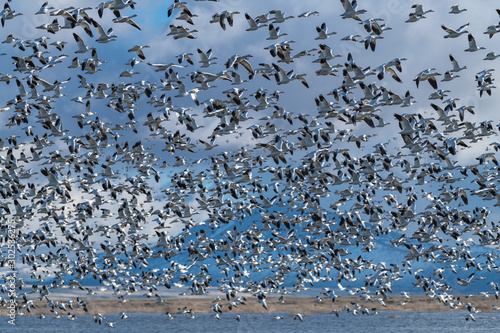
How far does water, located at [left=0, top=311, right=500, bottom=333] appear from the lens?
72625 millimetres

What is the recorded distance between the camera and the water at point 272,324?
7262 cm

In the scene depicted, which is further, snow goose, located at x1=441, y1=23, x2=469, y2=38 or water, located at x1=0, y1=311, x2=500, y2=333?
water, located at x1=0, y1=311, x2=500, y2=333

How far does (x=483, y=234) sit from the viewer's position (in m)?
46.3

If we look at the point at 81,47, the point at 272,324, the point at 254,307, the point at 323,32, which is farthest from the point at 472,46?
the point at 254,307

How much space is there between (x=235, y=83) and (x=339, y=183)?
8968mm

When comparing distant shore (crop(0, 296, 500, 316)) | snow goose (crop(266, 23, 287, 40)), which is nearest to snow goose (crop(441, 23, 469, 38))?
snow goose (crop(266, 23, 287, 40))

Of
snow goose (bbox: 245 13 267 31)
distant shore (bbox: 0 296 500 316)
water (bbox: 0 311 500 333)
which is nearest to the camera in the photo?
snow goose (bbox: 245 13 267 31)

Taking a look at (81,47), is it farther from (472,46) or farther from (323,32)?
(472,46)

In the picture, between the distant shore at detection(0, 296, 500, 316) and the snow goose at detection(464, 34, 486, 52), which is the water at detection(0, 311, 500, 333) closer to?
the distant shore at detection(0, 296, 500, 316)

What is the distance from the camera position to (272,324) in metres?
81.5

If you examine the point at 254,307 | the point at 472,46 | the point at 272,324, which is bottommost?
the point at 272,324

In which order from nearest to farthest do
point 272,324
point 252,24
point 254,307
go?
point 252,24, point 272,324, point 254,307

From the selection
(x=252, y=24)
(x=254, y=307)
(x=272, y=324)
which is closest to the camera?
(x=252, y=24)

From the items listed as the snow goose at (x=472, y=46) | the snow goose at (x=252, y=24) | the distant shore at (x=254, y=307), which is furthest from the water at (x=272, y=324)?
the snow goose at (x=252, y=24)
